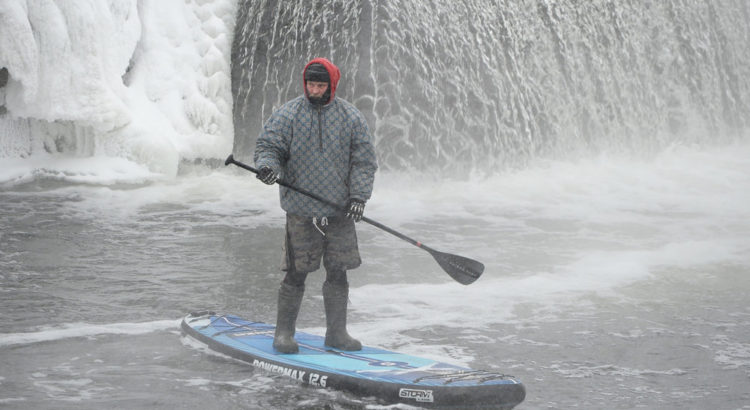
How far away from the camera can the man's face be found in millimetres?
4685

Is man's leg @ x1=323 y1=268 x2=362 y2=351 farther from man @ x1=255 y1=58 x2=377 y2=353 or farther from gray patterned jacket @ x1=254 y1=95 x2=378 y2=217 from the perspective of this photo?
gray patterned jacket @ x1=254 y1=95 x2=378 y2=217

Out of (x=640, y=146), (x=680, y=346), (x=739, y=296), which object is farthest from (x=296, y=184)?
(x=640, y=146)

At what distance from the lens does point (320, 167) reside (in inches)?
186

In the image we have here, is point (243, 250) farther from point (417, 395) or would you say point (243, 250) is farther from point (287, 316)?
point (417, 395)

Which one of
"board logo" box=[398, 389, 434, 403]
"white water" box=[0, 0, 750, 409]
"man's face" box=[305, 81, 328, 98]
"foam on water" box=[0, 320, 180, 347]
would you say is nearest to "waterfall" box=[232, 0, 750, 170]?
"white water" box=[0, 0, 750, 409]

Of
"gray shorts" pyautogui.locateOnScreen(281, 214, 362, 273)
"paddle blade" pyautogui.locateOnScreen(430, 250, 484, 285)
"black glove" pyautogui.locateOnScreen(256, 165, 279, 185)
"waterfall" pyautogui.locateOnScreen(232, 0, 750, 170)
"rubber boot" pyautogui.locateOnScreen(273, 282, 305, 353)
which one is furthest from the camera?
"waterfall" pyautogui.locateOnScreen(232, 0, 750, 170)

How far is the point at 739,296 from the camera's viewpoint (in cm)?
658

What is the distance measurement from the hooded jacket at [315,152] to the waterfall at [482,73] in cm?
648

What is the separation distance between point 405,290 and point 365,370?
87.6 inches

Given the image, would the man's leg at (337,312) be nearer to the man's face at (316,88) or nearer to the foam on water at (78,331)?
the man's face at (316,88)

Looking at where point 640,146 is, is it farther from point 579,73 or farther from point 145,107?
point 145,107

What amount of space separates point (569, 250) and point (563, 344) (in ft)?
9.90

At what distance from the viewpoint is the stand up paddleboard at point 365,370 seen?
4.17 m

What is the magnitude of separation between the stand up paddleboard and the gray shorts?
17.6 inches
